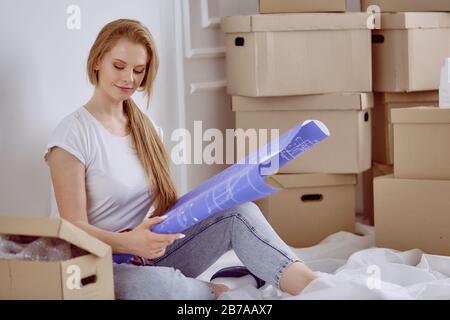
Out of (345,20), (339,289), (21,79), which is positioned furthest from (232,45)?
(339,289)

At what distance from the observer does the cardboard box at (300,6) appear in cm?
254

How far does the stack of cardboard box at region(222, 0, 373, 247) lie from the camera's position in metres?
2.48

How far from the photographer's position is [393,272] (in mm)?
1993

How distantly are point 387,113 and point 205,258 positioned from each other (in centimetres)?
101

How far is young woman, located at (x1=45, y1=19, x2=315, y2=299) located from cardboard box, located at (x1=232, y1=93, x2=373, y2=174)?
26.0 inches

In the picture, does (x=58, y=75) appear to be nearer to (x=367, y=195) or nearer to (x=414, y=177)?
(x=414, y=177)

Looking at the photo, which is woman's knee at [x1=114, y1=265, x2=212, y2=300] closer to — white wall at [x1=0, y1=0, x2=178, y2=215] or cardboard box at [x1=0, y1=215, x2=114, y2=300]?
cardboard box at [x1=0, y1=215, x2=114, y2=300]

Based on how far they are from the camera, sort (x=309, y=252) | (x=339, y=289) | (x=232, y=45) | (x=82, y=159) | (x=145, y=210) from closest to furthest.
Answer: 1. (x=339, y=289)
2. (x=82, y=159)
3. (x=145, y=210)
4. (x=309, y=252)
5. (x=232, y=45)

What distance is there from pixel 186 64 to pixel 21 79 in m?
0.77

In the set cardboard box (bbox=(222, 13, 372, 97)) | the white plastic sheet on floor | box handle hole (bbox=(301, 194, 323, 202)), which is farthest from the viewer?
box handle hole (bbox=(301, 194, 323, 202))

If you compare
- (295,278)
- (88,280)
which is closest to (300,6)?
(295,278)

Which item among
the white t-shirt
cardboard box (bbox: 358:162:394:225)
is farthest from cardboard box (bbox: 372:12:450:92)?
the white t-shirt

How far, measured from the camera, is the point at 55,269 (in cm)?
150
